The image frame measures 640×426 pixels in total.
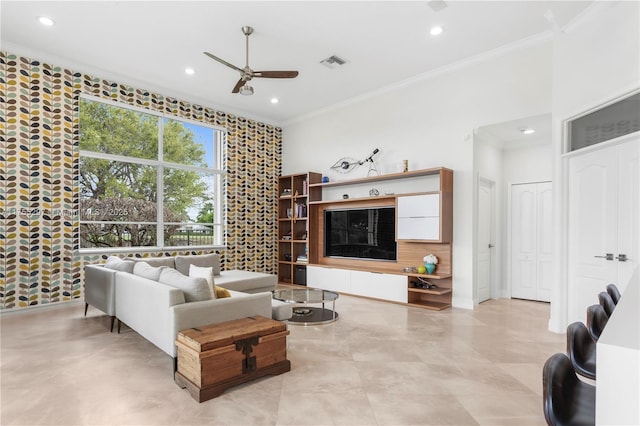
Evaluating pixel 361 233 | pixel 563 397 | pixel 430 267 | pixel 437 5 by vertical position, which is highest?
pixel 437 5

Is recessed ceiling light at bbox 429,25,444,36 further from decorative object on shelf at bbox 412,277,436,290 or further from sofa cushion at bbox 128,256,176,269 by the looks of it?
sofa cushion at bbox 128,256,176,269

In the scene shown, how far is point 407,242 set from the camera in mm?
5684

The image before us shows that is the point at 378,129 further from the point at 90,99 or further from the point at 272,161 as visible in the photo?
the point at 90,99

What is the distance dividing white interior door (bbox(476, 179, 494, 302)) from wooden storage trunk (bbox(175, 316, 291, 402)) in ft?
12.5

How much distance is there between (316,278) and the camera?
6.59 m

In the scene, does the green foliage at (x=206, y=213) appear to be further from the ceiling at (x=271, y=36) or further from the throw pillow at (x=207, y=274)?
the throw pillow at (x=207, y=274)

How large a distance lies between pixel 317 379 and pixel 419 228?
317 cm

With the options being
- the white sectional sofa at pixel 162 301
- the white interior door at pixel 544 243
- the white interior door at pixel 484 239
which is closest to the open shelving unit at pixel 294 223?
the white interior door at pixel 484 239

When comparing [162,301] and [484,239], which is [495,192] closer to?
[484,239]

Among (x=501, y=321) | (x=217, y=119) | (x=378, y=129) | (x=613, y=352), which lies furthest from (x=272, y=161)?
(x=613, y=352)


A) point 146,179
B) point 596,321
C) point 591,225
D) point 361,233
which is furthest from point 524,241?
point 146,179

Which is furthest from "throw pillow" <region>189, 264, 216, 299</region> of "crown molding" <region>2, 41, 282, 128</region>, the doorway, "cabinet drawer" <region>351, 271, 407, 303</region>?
the doorway

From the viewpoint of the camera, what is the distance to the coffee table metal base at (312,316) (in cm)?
426

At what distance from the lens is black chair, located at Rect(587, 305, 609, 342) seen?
2002 millimetres
